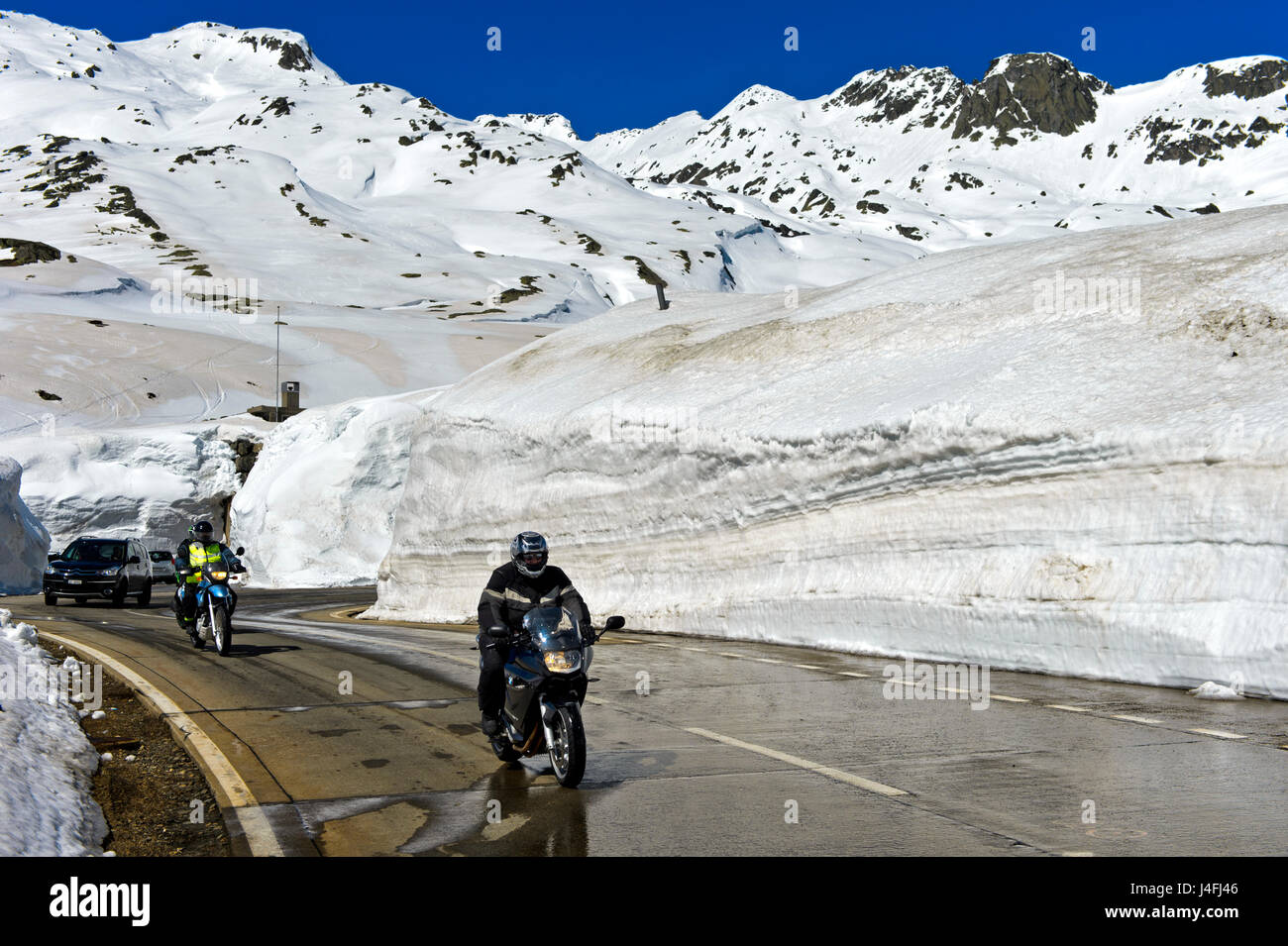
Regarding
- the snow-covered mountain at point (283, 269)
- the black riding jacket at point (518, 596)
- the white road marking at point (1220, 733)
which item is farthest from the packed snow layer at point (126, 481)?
the white road marking at point (1220, 733)

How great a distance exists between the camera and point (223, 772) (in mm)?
8391

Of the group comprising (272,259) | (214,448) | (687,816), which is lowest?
(687,816)

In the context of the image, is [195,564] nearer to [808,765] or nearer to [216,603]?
[216,603]

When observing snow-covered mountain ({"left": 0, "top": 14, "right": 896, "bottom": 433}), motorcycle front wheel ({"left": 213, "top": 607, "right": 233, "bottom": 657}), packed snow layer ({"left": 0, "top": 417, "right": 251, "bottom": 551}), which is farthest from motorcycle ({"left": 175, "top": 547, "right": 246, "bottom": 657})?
packed snow layer ({"left": 0, "top": 417, "right": 251, "bottom": 551})

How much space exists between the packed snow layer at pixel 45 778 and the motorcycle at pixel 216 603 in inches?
165

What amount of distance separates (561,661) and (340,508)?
3829 cm

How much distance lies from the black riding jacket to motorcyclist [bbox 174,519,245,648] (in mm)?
9767

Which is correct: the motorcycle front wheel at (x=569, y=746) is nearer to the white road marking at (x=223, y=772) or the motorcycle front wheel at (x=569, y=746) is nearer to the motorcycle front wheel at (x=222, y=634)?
the white road marking at (x=223, y=772)

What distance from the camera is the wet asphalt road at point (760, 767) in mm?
6344
